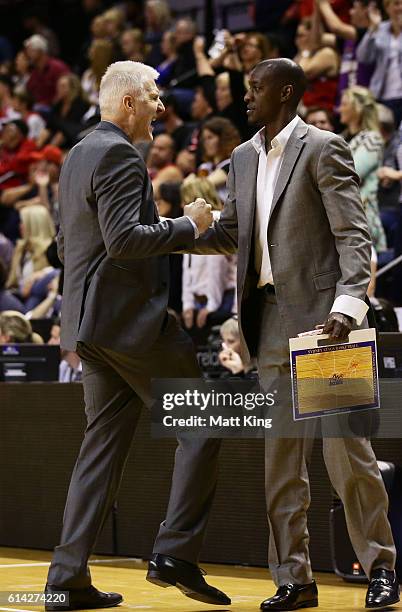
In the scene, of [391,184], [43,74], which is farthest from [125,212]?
[43,74]

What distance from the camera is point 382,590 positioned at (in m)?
4.30

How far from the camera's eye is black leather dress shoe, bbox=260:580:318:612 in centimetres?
433

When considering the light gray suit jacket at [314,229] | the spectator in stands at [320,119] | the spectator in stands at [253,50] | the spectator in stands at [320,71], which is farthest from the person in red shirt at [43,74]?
the light gray suit jacket at [314,229]

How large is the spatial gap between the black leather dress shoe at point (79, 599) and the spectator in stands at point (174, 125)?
6.82m

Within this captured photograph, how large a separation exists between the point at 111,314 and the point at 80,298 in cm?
13

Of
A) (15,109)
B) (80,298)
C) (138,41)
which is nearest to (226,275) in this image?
(80,298)

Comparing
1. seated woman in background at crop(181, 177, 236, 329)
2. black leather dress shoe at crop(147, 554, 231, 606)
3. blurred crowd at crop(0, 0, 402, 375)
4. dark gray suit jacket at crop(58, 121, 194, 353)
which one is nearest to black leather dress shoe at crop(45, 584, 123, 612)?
black leather dress shoe at crop(147, 554, 231, 606)

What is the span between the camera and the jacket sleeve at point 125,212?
4.24 m

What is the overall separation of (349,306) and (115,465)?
101 centimetres

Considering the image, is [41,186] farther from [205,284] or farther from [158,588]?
[158,588]

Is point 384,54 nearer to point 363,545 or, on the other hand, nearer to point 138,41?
point 138,41

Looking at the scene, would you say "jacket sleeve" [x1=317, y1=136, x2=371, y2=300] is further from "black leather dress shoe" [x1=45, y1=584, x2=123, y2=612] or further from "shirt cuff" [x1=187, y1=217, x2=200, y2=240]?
"black leather dress shoe" [x1=45, y1=584, x2=123, y2=612]

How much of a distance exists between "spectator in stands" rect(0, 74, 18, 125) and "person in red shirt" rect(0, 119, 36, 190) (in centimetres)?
76

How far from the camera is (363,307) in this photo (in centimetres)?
426
